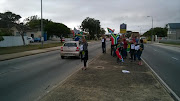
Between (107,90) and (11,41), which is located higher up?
(11,41)

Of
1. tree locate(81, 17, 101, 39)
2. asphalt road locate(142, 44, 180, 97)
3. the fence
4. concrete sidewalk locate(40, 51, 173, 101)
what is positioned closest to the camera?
concrete sidewalk locate(40, 51, 173, 101)

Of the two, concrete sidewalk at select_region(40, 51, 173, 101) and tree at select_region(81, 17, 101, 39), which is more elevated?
tree at select_region(81, 17, 101, 39)

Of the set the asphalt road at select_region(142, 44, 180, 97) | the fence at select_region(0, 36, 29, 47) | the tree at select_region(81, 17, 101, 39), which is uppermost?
the tree at select_region(81, 17, 101, 39)

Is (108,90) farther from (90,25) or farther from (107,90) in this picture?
(90,25)

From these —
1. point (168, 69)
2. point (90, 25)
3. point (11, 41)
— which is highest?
point (90, 25)

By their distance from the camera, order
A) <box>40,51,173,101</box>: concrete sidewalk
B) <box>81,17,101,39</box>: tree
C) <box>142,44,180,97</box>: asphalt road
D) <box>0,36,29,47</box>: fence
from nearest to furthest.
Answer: <box>40,51,173,101</box>: concrete sidewalk → <box>142,44,180,97</box>: asphalt road → <box>0,36,29,47</box>: fence → <box>81,17,101,39</box>: tree

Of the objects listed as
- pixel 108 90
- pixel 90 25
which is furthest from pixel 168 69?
pixel 90 25

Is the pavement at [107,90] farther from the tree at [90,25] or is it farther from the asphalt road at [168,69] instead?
the tree at [90,25]

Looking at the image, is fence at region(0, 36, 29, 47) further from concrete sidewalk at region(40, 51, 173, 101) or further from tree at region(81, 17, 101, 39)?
tree at region(81, 17, 101, 39)

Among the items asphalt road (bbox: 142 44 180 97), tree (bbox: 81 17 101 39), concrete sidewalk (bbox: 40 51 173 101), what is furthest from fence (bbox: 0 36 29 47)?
tree (bbox: 81 17 101 39)

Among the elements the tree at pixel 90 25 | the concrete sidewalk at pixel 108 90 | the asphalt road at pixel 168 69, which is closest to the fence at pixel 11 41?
the asphalt road at pixel 168 69

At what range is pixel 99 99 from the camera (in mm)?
4242

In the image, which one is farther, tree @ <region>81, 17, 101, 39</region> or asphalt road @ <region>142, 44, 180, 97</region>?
tree @ <region>81, 17, 101, 39</region>

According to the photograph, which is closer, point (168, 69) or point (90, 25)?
point (168, 69)
